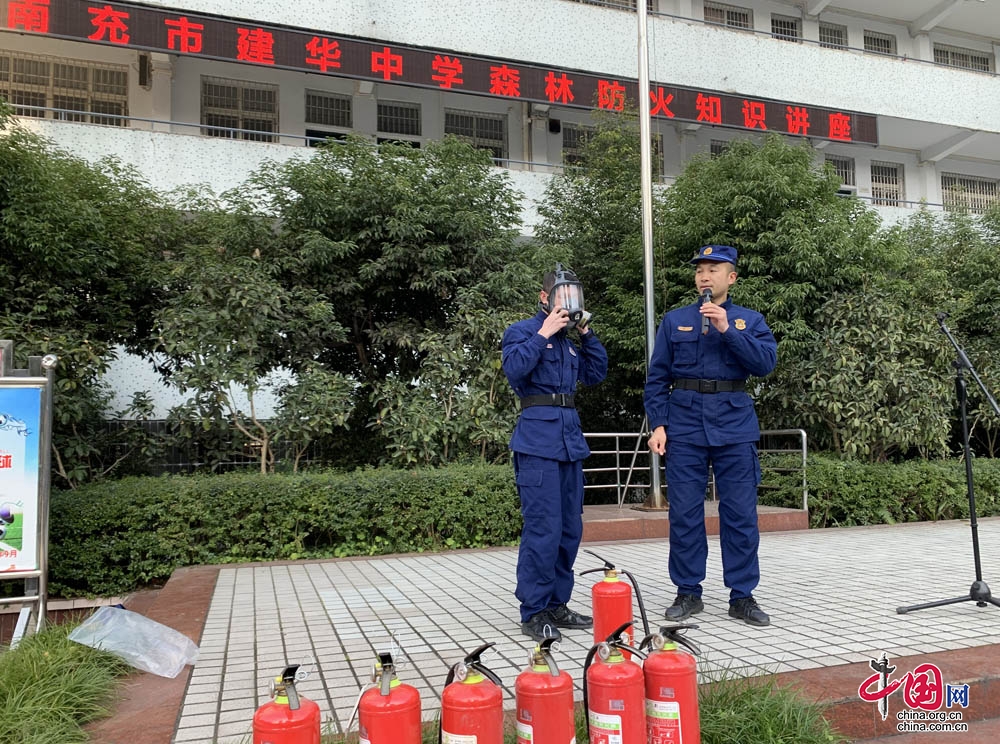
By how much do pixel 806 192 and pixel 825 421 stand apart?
10.2 feet

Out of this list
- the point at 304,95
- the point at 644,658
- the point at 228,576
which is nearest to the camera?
the point at 644,658

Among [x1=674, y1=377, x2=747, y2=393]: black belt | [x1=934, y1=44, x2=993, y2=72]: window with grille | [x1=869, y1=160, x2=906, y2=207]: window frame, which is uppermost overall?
[x1=934, y1=44, x2=993, y2=72]: window with grille

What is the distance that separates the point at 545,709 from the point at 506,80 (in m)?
14.1

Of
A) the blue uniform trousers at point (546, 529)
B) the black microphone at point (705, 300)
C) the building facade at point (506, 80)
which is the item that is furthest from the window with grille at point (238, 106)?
the blue uniform trousers at point (546, 529)

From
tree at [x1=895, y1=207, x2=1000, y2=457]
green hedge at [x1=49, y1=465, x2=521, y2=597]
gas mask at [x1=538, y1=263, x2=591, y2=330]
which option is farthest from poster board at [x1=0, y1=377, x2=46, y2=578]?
tree at [x1=895, y1=207, x2=1000, y2=457]

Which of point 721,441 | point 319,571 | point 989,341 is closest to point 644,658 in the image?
point 721,441

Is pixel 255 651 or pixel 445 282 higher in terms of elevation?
pixel 445 282

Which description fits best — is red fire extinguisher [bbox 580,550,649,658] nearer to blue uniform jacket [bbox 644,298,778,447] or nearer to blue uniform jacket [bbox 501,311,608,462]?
blue uniform jacket [bbox 501,311,608,462]

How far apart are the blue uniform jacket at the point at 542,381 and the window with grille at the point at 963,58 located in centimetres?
2080

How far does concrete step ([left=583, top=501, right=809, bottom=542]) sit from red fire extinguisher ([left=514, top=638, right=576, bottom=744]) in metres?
5.23

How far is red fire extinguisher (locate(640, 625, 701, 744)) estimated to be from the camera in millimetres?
2188

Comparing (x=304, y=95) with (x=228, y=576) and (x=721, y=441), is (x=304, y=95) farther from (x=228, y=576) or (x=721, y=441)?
(x=721, y=441)

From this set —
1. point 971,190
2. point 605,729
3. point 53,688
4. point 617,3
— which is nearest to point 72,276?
point 53,688

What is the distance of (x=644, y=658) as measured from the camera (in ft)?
7.36
